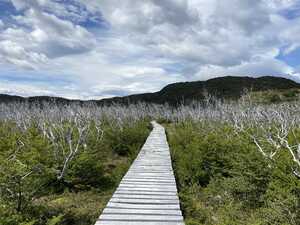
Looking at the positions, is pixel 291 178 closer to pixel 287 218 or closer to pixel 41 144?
pixel 287 218

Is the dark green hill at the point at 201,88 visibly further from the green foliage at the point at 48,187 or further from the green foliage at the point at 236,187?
the green foliage at the point at 48,187

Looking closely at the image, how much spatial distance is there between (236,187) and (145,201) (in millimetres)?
2823

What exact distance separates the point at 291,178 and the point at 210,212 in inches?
88.8

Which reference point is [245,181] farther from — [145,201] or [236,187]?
[145,201]

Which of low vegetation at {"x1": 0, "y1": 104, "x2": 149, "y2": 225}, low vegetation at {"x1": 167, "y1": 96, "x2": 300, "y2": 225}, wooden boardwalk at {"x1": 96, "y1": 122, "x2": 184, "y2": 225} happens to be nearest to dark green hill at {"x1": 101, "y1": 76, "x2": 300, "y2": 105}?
low vegetation at {"x1": 167, "y1": 96, "x2": 300, "y2": 225}

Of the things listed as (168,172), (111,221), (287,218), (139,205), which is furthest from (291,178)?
(168,172)

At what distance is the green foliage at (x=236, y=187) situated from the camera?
20.0 feet

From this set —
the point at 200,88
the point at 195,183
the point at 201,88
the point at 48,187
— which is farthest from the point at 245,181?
the point at 200,88

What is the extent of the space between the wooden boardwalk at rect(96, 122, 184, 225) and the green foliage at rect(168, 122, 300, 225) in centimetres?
41

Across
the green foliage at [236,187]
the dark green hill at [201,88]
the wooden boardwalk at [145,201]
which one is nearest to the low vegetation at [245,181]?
the green foliage at [236,187]

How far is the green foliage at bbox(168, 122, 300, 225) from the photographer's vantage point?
6.09 metres

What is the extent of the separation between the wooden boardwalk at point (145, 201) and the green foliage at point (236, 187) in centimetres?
41

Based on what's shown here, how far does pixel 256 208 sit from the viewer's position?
7.65 meters

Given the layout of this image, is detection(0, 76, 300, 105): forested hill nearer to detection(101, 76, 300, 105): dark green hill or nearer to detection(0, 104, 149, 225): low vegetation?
detection(101, 76, 300, 105): dark green hill
